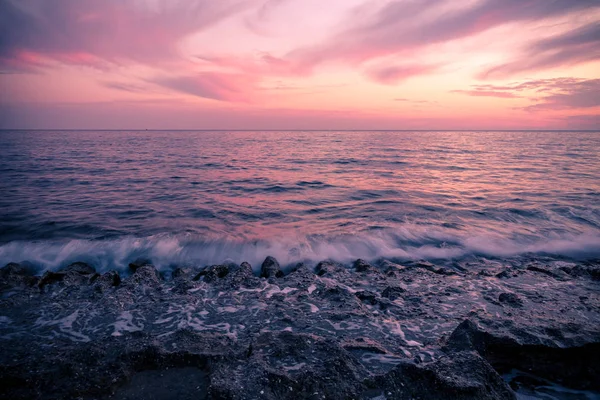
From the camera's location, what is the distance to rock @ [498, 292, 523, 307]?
4.87 meters

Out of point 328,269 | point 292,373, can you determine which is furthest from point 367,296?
point 292,373

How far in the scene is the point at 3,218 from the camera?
1065 centimetres

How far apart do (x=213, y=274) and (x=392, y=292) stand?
3485 mm

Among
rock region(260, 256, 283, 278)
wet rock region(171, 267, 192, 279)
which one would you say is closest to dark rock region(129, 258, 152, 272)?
wet rock region(171, 267, 192, 279)

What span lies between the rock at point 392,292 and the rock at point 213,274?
3.22 metres

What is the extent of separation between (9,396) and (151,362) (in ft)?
3.91

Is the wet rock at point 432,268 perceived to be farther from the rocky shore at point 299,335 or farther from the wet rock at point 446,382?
the wet rock at point 446,382

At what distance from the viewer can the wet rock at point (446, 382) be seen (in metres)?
2.88

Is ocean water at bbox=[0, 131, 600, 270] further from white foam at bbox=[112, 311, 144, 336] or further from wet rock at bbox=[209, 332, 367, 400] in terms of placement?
wet rock at bbox=[209, 332, 367, 400]

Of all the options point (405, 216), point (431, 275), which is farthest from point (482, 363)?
point (405, 216)

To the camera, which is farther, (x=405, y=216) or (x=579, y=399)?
(x=405, y=216)

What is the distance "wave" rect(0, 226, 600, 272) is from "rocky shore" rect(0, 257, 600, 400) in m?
1.43

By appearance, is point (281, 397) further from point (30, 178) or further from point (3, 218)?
point (30, 178)

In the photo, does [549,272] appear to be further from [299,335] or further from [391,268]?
[299,335]
